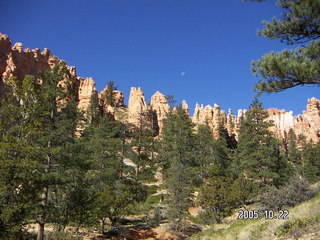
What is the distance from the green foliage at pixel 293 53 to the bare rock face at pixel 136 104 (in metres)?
66.9

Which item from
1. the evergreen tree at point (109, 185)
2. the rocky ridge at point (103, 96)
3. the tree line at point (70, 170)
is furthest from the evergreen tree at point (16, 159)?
the rocky ridge at point (103, 96)

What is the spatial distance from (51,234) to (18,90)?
30.9 ft

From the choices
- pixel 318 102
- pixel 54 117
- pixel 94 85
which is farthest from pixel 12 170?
pixel 318 102

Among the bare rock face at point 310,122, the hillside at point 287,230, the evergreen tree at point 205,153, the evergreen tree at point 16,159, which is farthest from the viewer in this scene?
the bare rock face at point 310,122

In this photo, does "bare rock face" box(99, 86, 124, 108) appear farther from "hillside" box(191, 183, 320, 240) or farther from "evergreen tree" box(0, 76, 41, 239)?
"hillside" box(191, 183, 320, 240)

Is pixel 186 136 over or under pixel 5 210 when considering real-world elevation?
over

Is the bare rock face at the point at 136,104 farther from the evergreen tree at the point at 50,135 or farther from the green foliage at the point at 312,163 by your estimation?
the evergreen tree at the point at 50,135

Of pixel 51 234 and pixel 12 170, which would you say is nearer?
pixel 12 170

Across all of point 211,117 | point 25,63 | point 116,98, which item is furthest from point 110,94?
point 211,117

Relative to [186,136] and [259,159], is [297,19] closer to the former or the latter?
[259,159]

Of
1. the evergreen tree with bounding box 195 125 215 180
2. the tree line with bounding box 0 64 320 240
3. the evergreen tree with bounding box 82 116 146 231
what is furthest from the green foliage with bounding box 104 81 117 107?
the evergreen tree with bounding box 82 116 146 231

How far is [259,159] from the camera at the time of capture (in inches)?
1184

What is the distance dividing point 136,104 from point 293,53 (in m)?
73.0

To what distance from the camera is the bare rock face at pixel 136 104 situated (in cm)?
7758
